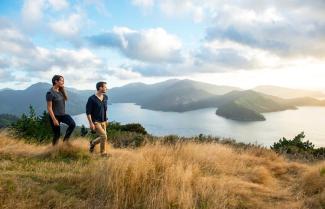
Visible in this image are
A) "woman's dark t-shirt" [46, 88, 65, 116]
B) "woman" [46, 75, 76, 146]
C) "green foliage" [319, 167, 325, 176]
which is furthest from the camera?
"woman's dark t-shirt" [46, 88, 65, 116]

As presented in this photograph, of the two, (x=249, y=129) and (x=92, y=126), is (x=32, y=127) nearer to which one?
(x=92, y=126)

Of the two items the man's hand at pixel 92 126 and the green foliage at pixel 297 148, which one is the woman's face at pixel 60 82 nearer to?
the man's hand at pixel 92 126

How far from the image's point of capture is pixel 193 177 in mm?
6934

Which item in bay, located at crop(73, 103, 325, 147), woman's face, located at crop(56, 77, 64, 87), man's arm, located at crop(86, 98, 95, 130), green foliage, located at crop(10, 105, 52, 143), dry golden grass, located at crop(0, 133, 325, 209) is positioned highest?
woman's face, located at crop(56, 77, 64, 87)

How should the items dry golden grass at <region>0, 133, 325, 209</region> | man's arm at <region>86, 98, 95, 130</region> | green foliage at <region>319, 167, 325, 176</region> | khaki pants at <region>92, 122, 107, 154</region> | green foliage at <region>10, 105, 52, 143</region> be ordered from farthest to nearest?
green foliage at <region>10, 105, 52, 143</region> < khaki pants at <region>92, 122, 107, 154</region> < man's arm at <region>86, 98, 95, 130</region> < green foliage at <region>319, 167, 325, 176</region> < dry golden grass at <region>0, 133, 325, 209</region>

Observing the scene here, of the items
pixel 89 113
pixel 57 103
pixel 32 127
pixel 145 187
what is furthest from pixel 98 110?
pixel 32 127

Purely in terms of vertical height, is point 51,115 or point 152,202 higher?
point 51,115

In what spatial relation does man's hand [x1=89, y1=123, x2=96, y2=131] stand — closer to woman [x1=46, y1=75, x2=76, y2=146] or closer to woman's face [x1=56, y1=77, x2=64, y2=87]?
woman [x1=46, y1=75, x2=76, y2=146]

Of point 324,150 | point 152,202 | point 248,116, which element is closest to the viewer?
point 152,202

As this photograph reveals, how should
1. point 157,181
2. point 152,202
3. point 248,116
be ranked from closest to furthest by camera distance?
point 152,202 → point 157,181 → point 248,116

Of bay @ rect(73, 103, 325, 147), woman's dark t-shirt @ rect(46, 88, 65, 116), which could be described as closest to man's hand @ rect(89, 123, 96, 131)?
woman's dark t-shirt @ rect(46, 88, 65, 116)

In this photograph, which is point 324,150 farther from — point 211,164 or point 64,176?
point 64,176

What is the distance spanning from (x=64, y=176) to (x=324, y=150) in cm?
1625

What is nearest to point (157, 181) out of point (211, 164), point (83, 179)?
point (83, 179)
